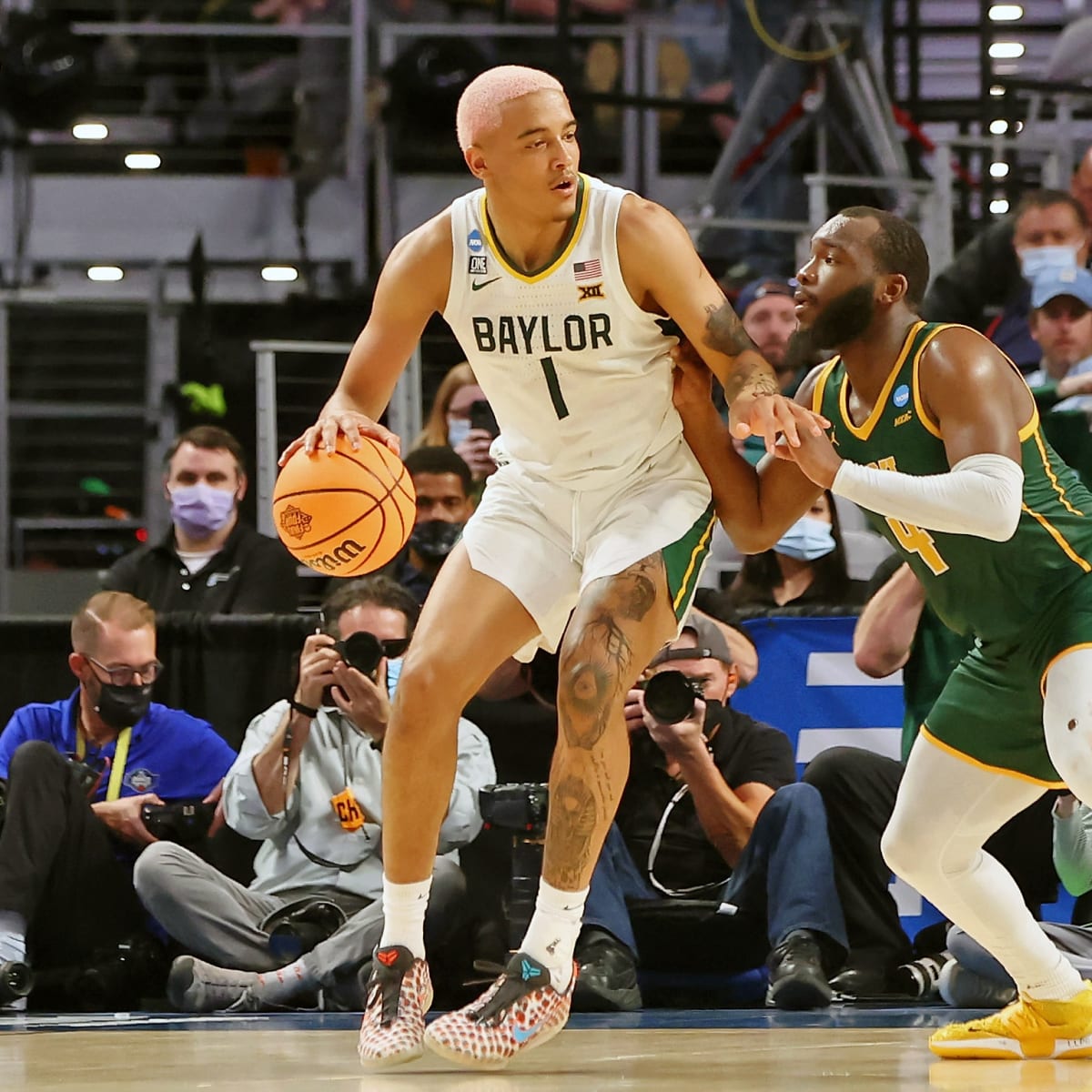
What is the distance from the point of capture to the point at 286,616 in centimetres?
587

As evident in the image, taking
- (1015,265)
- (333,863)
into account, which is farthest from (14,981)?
(1015,265)

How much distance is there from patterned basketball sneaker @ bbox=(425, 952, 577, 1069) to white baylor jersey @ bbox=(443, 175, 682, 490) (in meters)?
1.04

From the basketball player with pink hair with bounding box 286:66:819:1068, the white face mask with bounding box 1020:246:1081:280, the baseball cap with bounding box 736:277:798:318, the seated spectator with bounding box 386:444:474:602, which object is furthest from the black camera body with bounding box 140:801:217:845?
the white face mask with bounding box 1020:246:1081:280

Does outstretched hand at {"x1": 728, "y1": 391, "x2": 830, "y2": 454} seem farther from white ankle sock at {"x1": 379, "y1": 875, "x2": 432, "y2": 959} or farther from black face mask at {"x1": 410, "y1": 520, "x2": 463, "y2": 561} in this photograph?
black face mask at {"x1": 410, "y1": 520, "x2": 463, "y2": 561}

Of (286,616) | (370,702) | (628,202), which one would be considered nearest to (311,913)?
(370,702)

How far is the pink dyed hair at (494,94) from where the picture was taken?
3764 mm

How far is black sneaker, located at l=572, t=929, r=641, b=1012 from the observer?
4.89m

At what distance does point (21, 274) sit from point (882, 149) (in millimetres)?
5962

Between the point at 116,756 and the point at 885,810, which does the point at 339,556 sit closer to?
the point at 116,756

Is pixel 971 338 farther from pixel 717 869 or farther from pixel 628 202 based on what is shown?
pixel 717 869

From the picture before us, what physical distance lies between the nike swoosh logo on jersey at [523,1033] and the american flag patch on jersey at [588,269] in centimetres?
153

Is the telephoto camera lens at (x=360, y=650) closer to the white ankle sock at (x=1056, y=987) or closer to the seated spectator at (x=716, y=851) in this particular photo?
the seated spectator at (x=716, y=851)

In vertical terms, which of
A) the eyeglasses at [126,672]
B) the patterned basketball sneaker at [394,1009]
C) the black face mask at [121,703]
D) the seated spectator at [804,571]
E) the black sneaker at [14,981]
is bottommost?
the black sneaker at [14,981]

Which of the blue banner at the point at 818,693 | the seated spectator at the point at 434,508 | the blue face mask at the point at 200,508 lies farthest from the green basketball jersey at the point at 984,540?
the blue face mask at the point at 200,508
